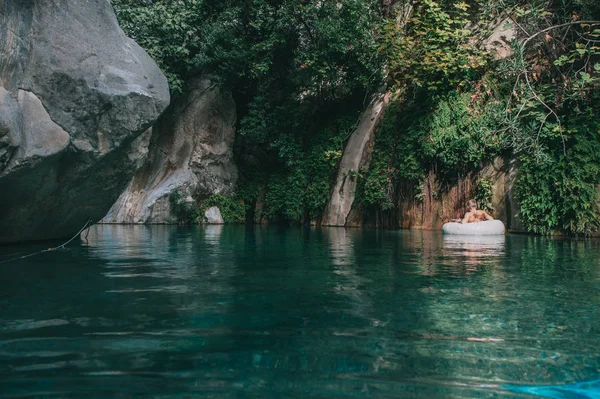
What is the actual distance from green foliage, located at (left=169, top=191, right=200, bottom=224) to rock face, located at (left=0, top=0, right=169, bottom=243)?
14.2 meters

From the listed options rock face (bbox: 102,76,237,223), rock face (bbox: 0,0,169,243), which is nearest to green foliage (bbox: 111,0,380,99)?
rock face (bbox: 102,76,237,223)

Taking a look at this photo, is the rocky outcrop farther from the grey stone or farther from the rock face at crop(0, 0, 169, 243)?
the rock face at crop(0, 0, 169, 243)

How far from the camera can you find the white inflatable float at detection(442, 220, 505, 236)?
14352mm

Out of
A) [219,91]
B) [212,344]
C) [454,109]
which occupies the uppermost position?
[219,91]

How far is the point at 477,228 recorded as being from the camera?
14.4 meters

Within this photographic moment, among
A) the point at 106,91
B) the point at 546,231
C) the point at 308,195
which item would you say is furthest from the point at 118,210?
the point at 546,231

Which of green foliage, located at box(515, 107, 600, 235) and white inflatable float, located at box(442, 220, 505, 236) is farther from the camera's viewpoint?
white inflatable float, located at box(442, 220, 505, 236)

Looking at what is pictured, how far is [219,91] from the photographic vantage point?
87.8 ft

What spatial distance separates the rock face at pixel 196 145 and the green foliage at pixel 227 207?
47 centimetres

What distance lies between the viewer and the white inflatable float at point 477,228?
14.4 metres

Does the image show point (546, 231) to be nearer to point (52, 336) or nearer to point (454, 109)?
point (454, 109)

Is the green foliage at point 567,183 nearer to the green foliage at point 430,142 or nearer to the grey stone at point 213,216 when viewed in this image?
the green foliage at point 430,142

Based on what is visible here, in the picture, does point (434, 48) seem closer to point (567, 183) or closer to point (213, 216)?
point (567, 183)

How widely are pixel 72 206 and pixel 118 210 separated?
1526 centimetres
